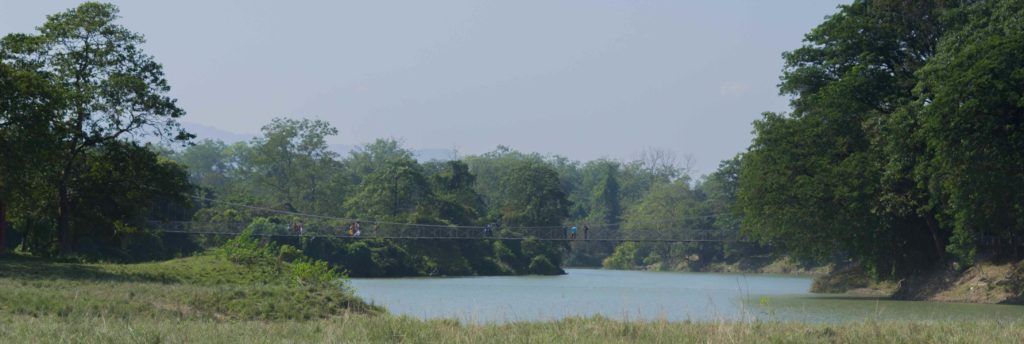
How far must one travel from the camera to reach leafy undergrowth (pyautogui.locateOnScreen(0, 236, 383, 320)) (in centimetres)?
1816

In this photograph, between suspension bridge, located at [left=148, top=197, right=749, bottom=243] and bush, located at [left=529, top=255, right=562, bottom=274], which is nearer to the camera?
suspension bridge, located at [left=148, top=197, right=749, bottom=243]

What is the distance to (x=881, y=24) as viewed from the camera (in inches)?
1476

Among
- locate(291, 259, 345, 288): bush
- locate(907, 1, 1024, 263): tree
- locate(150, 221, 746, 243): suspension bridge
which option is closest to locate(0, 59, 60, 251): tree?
locate(291, 259, 345, 288): bush

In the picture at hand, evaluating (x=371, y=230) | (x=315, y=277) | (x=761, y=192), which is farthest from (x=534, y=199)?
(x=315, y=277)

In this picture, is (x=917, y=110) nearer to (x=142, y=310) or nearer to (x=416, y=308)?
(x=416, y=308)

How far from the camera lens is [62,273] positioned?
24.0 m

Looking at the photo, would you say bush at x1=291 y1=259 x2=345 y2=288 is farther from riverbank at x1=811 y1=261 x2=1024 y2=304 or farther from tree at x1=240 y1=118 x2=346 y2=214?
tree at x1=240 y1=118 x2=346 y2=214

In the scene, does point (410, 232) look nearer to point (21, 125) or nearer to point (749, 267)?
point (749, 267)

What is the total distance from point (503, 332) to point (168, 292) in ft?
32.6

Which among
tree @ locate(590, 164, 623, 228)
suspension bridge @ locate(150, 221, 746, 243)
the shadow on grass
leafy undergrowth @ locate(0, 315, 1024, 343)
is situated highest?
tree @ locate(590, 164, 623, 228)

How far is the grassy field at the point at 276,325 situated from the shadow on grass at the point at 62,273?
63 mm

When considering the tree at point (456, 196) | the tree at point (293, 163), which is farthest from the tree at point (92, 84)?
the tree at point (293, 163)

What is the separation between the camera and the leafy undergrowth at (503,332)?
12.3 metres

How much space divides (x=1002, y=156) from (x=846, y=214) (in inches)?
337
